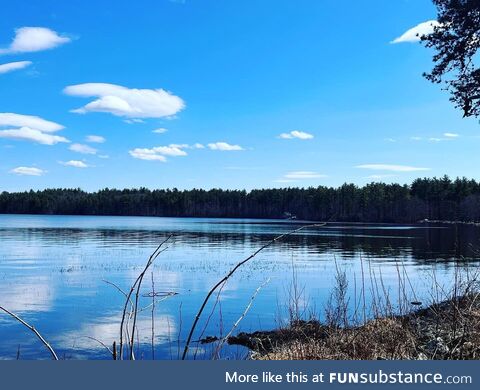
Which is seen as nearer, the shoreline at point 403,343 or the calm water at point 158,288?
the shoreline at point 403,343

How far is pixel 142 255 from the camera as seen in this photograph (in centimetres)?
4603

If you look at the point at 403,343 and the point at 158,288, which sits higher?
the point at 403,343

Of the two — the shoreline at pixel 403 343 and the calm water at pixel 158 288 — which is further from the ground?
the shoreline at pixel 403 343

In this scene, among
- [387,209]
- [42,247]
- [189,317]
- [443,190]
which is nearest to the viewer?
[189,317]

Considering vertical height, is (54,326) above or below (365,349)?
below

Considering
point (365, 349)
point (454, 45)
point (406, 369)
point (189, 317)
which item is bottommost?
point (189, 317)

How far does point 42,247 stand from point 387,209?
136 metres

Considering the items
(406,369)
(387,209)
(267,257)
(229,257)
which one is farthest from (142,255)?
(387,209)

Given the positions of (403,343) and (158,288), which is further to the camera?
(158,288)

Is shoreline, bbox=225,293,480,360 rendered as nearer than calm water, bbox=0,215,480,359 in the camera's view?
Yes

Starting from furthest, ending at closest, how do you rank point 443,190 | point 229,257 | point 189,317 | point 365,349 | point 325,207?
1. point 325,207
2. point 443,190
3. point 229,257
4. point 189,317
5. point 365,349

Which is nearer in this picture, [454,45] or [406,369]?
[406,369]

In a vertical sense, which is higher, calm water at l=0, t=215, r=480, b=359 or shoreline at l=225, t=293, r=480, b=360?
shoreline at l=225, t=293, r=480, b=360

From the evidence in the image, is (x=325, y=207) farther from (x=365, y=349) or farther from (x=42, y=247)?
(x=365, y=349)
